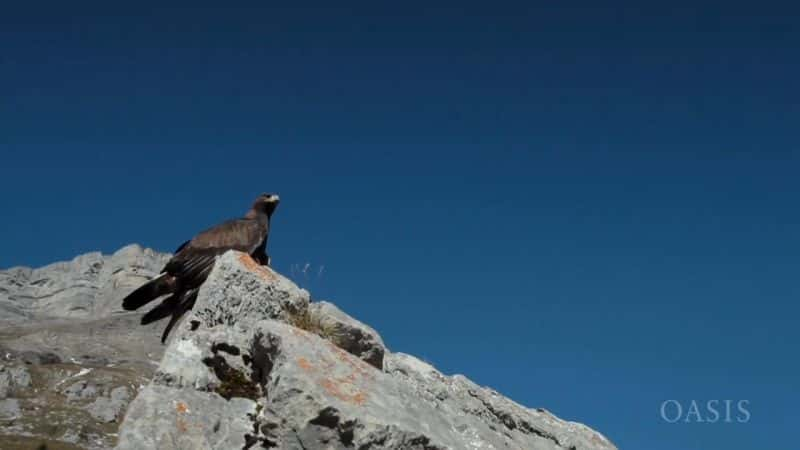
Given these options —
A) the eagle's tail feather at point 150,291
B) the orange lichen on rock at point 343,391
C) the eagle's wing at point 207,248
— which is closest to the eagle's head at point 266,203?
the eagle's wing at point 207,248

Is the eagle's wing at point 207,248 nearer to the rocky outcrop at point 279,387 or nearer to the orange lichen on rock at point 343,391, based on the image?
the rocky outcrop at point 279,387

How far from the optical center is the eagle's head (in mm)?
17625

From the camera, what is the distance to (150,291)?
14602 mm

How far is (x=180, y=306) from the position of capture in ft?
47.8

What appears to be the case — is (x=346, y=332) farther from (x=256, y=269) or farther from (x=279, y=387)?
(x=279, y=387)

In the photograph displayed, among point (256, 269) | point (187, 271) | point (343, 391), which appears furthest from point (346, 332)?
point (187, 271)

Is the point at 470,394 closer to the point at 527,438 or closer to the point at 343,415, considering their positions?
the point at 527,438

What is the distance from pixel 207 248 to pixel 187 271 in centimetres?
51

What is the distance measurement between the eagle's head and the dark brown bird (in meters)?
1.59

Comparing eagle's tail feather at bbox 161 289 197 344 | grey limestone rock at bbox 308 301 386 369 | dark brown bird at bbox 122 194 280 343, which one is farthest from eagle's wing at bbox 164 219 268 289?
grey limestone rock at bbox 308 301 386 369

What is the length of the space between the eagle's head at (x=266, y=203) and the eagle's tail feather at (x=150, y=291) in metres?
3.13

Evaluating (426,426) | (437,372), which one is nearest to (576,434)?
(437,372)

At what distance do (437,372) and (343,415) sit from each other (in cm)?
481

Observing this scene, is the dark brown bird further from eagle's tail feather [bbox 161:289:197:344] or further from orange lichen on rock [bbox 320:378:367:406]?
orange lichen on rock [bbox 320:378:367:406]
